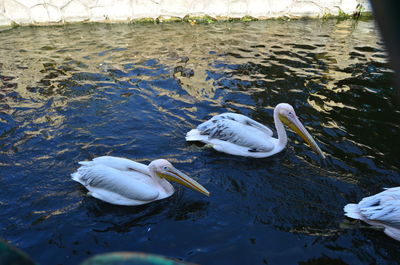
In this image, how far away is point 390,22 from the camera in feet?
2.17

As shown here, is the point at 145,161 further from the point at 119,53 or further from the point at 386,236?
the point at 119,53

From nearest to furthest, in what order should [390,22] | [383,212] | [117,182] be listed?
1. [390,22]
2. [383,212]
3. [117,182]

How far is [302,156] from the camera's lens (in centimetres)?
453

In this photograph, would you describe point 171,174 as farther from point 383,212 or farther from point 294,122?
point 383,212

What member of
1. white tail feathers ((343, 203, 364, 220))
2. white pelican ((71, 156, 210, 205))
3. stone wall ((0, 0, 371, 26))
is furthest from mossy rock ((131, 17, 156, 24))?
white tail feathers ((343, 203, 364, 220))

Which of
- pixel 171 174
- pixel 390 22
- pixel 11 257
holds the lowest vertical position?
pixel 171 174

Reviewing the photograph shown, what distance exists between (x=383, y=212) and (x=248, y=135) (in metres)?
1.72

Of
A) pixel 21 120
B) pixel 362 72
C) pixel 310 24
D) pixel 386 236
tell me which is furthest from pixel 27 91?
pixel 310 24

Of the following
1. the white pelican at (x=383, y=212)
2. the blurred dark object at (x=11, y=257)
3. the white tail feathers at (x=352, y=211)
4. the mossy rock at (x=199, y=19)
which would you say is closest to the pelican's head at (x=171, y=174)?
the white tail feathers at (x=352, y=211)

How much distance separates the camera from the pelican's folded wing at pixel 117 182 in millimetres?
3604

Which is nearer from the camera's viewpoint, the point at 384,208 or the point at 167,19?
the point at 384,208

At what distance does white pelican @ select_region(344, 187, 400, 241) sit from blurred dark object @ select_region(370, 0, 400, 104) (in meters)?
2.94

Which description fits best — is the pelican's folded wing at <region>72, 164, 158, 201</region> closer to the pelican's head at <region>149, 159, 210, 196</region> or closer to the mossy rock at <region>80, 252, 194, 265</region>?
the pelican's head at <region>149, 159, 210, 196</region>

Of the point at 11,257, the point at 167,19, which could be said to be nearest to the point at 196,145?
the point at 11,257
